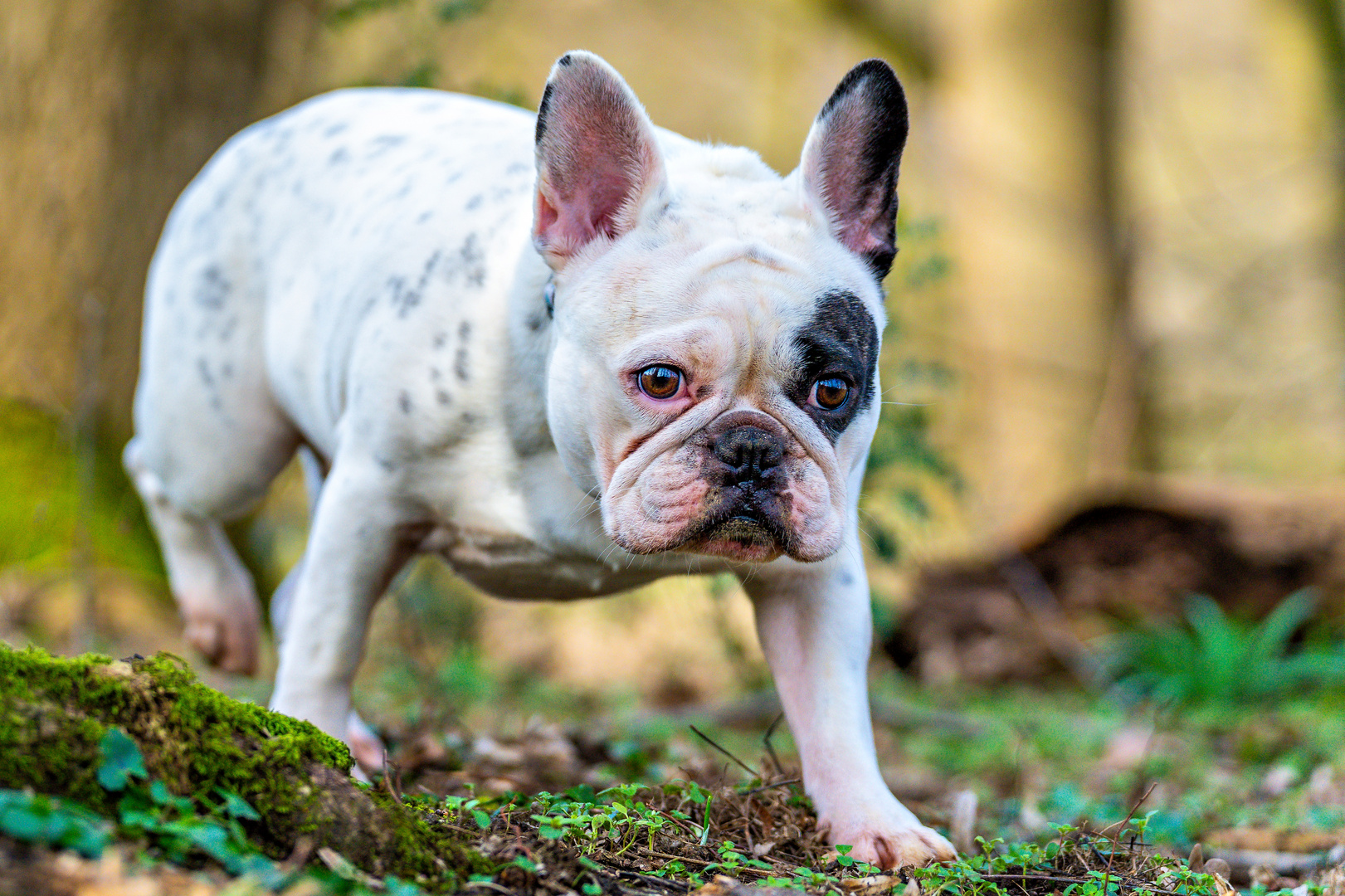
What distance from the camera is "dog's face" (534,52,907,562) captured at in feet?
9.69

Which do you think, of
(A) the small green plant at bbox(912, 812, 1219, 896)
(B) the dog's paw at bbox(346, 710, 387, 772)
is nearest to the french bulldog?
(A) the small green plant at bbox(912, 812, 1219, 896)

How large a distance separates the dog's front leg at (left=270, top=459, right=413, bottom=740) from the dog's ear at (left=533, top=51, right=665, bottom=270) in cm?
95

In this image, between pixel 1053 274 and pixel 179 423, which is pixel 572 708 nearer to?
pixel 179 423

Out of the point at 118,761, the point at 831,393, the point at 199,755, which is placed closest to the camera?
the point at 118,761

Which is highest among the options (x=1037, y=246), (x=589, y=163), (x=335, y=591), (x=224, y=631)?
(x=1037, y=246)

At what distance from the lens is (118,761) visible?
80.9 inches

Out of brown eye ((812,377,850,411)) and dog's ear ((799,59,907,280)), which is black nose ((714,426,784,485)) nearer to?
brown eye ((812,377,850,411))

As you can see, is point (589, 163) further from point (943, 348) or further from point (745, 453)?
point (943, 348)

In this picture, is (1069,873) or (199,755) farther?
(1069,873)

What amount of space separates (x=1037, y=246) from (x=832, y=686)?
800 centimetres

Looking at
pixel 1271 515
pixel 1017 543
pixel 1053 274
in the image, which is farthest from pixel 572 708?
pixel 1053 274

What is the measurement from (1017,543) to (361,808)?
748cm

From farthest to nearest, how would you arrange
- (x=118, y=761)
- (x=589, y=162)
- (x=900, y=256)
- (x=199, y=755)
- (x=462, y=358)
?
(x=900, y=256) → (x=462, y=358) → (x=589, y=162) → (x=199, y=755) → (x=118, y=761)

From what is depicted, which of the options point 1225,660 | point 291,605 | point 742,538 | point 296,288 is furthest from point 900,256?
point 742,538
